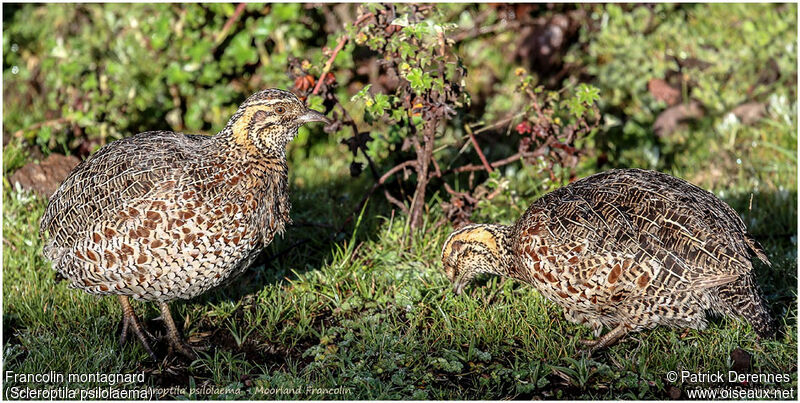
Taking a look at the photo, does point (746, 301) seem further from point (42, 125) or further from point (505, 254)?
point (42, 125)

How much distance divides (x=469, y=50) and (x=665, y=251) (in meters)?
4.41

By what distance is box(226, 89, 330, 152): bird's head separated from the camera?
462 cm

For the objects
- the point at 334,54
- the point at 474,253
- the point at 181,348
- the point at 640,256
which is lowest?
the point at 181,348

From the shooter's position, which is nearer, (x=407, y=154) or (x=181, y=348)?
(x=181, y=348)

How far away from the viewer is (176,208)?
4.41 meters

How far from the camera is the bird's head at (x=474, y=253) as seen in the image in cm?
511

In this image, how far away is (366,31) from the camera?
553 cm

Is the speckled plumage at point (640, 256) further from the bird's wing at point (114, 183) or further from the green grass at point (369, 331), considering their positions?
the bird's wing at point (114, 183)

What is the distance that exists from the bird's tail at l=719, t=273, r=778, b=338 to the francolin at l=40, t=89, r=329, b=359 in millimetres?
2508

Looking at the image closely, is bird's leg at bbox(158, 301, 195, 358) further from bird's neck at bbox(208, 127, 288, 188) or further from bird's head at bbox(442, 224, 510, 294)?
bird's head at bbox(442, 224, 510, 294)

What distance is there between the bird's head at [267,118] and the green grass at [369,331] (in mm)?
1121

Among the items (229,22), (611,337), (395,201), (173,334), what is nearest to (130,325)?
(173,334)

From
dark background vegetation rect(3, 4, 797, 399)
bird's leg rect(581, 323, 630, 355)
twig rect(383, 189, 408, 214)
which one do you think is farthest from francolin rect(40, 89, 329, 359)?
bird's leg rect(581, 323, 630, 355)

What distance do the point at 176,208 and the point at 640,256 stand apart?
2.48 m
